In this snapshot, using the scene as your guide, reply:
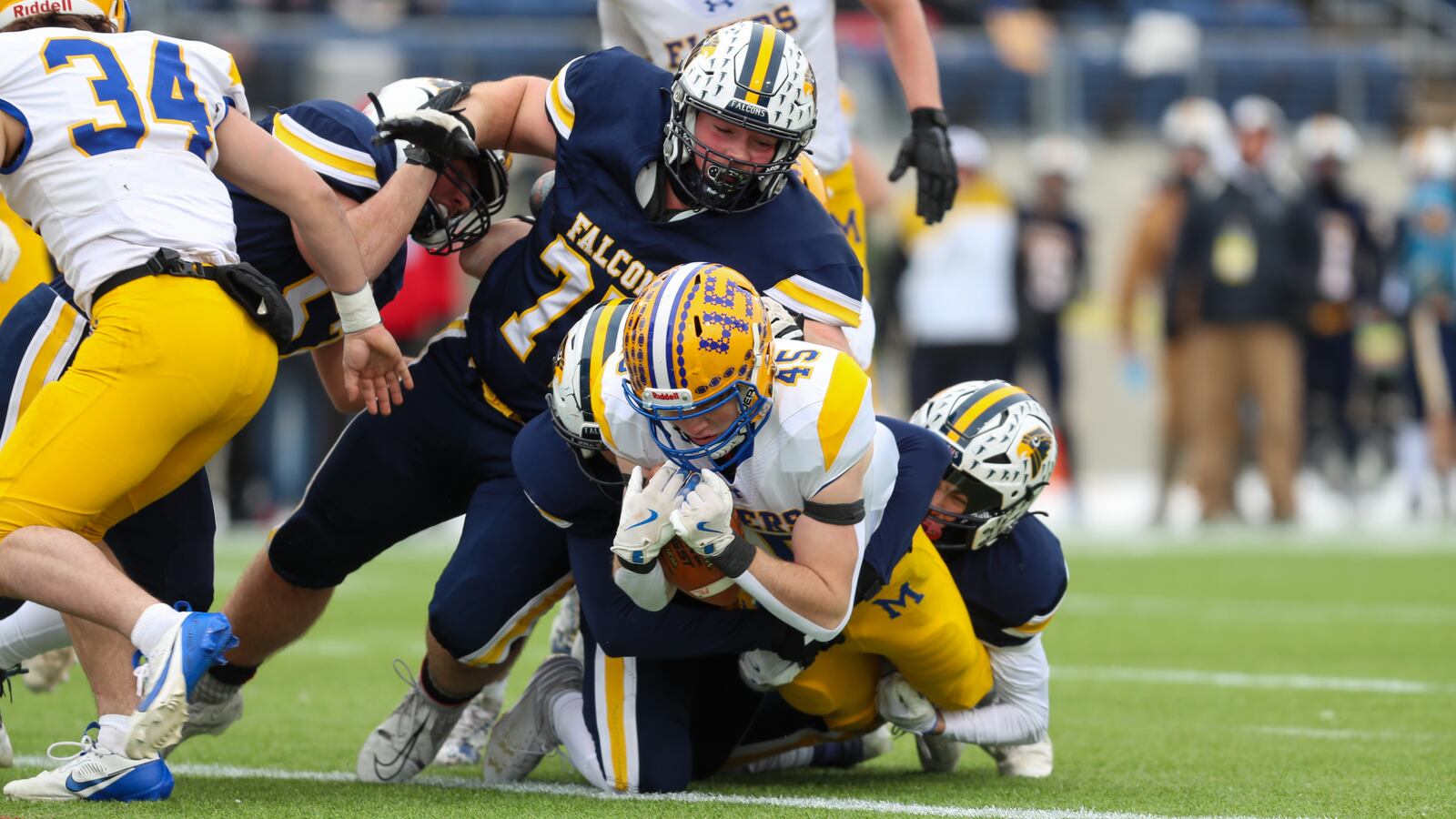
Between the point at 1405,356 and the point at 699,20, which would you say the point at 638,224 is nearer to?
A: the point at 699,20

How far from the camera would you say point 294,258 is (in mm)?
4246

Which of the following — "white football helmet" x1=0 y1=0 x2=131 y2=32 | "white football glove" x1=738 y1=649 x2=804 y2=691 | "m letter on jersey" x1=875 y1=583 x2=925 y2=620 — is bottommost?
"white football glove" x1=738 y1=649 x2=804 y2=691

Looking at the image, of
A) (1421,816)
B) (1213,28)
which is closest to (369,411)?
(1421,816)

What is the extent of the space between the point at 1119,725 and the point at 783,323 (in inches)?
66.2

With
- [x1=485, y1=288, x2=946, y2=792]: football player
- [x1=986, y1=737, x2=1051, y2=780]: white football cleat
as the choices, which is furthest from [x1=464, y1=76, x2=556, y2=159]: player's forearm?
[x1=986, y1=737, x2=1051, y2=780]: white football cleat

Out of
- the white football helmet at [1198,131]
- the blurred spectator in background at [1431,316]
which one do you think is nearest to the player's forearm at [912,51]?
the white football helmet at [1198,131]

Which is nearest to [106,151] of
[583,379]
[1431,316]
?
[583,379]

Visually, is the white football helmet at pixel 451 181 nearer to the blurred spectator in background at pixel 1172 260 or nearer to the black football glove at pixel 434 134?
the black football glove at pixel 434 134

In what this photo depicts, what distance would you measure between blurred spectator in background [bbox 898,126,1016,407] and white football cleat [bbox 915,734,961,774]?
6.80 meters

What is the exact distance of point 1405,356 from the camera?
12.8 meters

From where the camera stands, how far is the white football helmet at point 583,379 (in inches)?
147

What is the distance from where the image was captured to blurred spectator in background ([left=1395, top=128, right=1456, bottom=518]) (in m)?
12.3

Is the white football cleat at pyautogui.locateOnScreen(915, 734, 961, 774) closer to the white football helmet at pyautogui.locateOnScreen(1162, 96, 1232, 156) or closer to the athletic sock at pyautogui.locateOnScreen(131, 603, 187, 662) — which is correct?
the athletic sock at pyautogui.locateOnScreen(131, 603, 187, 662)

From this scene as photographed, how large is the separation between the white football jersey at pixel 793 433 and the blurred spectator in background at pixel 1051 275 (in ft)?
26.3
